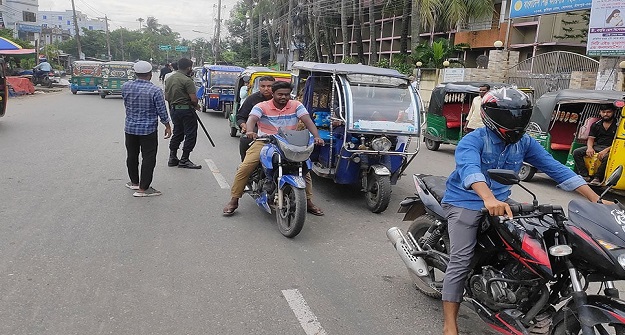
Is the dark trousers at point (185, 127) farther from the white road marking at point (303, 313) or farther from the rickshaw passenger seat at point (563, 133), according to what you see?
the rickshaw passenger seat at point (563, 133)

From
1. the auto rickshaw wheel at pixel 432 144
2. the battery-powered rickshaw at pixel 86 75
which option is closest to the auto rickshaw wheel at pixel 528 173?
the auto rickshaw wheel at pixel 432 144

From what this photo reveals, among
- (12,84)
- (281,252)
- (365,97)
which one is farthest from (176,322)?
(12,84)

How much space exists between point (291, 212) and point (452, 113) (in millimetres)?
9101

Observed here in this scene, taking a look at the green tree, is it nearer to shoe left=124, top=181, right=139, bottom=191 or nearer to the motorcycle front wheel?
shoe left=124, top=181, right=139, bottom=191

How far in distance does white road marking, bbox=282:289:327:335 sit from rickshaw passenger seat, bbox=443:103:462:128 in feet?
32.4

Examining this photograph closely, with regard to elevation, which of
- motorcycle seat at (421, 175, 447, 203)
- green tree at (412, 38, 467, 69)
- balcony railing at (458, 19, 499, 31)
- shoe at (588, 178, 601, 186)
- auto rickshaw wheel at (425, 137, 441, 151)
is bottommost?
auto rickshaw wheel at (425, 137, 441, 151)

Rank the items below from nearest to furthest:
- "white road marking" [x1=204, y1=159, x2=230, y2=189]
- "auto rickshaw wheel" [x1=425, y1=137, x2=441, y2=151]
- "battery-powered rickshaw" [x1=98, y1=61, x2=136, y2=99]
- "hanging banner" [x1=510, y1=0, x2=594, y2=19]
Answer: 1. "white road marking" [x1=204, y1=159, x2=230, y2=189]
2. "auto rickshaw wheel" [x1=425, y1=137, x2=441, y2=151]
3. "hanging banner" [x1=510, y1=0, x2=594, y2=19]
4. "battery-powered rickshaw" [x1=98, y1=61, x2=136, y2=99]

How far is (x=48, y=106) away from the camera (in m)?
19.1

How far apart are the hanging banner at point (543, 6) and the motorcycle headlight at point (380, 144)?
39.2 ft

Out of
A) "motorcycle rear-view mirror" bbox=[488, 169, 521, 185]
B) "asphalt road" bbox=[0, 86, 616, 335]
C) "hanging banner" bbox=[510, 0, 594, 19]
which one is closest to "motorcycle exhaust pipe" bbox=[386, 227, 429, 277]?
"asphalt road" bbox=[0, 86, 616, 335]

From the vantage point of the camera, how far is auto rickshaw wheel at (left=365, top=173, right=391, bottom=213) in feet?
20.8

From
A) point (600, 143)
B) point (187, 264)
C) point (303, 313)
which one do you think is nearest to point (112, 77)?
point (600, 143)

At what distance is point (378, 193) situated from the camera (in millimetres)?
6422

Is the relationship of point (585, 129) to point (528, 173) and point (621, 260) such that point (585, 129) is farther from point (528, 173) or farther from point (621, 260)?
point (621, 260)
